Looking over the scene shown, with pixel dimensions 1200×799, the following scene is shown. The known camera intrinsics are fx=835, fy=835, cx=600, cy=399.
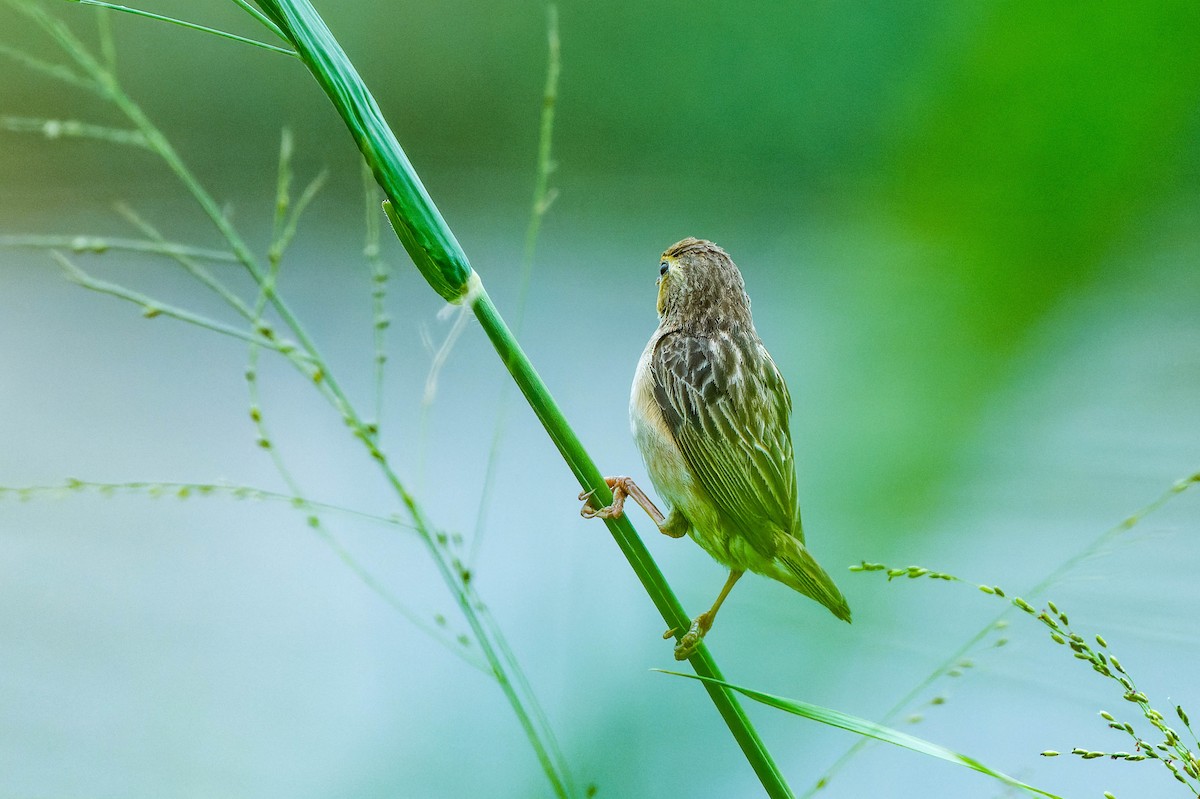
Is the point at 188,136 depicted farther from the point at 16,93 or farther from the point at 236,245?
the point at 236,245

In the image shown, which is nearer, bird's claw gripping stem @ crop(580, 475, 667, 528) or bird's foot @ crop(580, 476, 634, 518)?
bird's foot @ crop(580, 476, 634, 518)

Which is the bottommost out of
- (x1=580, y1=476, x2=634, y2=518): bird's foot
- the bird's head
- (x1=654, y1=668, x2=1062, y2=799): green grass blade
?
(x1=654, y1=668, x2=1062, y2=799): green grass blade

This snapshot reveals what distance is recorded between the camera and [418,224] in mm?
337

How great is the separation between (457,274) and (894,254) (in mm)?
917

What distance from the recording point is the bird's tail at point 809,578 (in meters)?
0.51

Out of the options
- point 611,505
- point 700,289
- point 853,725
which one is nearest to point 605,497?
point 611,505

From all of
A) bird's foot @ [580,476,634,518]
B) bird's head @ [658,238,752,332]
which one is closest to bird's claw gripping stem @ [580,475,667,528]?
bird's foot @ [580,476,634,518]

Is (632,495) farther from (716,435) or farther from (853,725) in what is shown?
(853,725)

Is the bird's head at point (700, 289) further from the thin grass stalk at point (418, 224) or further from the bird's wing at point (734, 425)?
the thin grass stalk at point (418, 224)

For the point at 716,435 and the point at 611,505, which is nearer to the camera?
the point at 611,505

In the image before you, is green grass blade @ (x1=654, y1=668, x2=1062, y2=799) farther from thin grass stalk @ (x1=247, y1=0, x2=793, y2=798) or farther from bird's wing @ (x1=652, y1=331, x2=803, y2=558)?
bird's wing @ (x1=652, y1=331, x2=803, y2=558)

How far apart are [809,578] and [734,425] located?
117 millimetres

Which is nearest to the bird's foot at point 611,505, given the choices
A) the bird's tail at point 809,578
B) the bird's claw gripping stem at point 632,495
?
the bird's claw gripping stem at point 632,495

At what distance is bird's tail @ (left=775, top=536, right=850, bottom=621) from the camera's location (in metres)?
0.51
